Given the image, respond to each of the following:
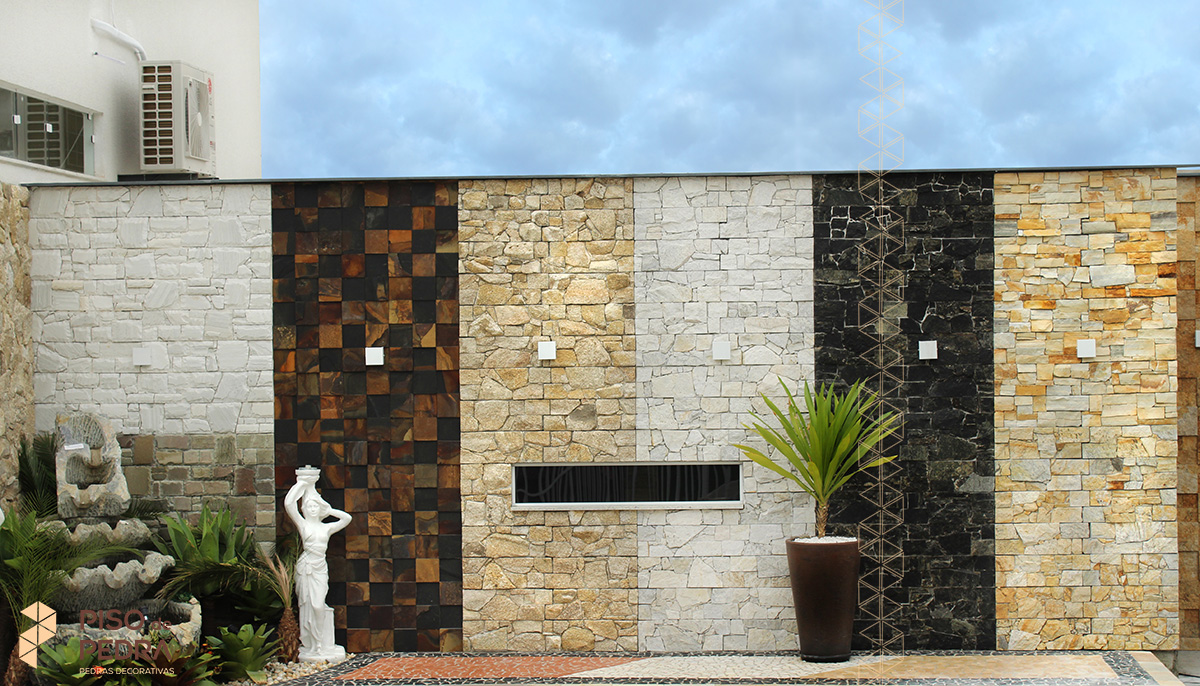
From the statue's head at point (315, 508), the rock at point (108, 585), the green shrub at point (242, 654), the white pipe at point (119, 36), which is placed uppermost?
the white pipe at point (119, 36)

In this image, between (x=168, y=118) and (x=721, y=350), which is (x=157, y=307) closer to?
(x=168, y=118)

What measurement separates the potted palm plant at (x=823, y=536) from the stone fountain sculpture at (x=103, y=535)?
3.65m

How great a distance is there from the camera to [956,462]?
22.2 feet

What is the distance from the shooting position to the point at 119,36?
27.3 ft

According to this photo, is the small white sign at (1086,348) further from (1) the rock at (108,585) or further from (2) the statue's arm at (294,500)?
(1) the rock at (108,585)

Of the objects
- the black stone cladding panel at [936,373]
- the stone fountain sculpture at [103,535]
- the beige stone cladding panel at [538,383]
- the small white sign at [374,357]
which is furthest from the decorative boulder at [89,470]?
the black stone cladding panel at [936,373]

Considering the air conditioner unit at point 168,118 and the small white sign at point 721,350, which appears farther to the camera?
the air conditioner unit at point 168,118

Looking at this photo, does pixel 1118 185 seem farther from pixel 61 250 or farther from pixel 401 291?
pixel 61 250

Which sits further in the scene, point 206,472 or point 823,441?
point 206,472

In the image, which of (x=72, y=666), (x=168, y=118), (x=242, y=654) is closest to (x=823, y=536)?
(x=242, y=654)

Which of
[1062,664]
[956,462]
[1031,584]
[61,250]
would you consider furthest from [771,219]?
[61,250]

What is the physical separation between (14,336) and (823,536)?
5.42 meters

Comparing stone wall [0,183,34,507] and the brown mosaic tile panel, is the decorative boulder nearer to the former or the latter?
stone wall [0,183,34,507]

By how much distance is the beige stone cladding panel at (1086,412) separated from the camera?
22.0 feet
